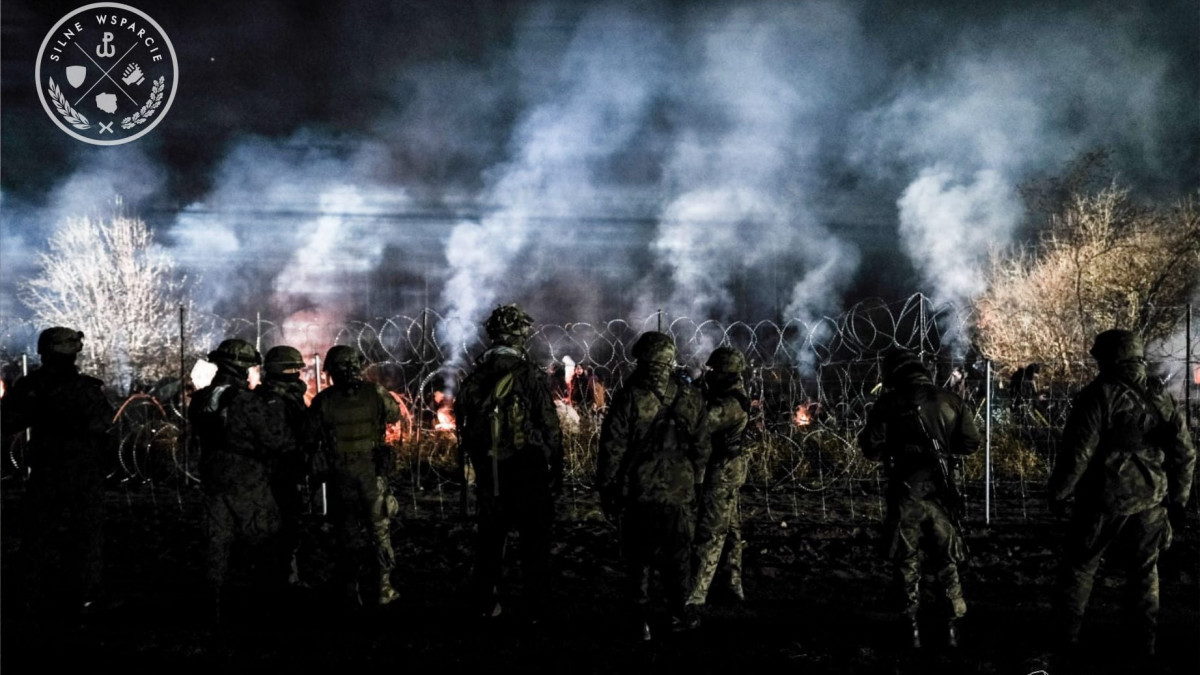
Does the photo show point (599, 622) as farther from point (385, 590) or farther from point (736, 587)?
point (385, 590)

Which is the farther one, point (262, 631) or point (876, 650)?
point (262, 631)

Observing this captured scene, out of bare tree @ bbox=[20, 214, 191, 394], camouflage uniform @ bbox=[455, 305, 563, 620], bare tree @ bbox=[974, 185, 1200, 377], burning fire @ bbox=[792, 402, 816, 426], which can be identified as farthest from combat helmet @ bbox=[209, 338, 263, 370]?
bare tree @ bbox=[20, 214, 191, 394]

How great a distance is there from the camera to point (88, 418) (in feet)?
18.3

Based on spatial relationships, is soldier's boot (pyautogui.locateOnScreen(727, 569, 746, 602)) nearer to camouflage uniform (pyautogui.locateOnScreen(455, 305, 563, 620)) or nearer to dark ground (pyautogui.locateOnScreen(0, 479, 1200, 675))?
dark ground (pyautogui.locateOnScreen(0, 479, 1200, 675))

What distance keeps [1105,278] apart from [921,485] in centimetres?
2428

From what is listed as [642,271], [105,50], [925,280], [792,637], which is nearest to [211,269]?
[642,271]

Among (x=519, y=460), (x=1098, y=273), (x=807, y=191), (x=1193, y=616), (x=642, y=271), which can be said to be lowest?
(x=1193, y=616)

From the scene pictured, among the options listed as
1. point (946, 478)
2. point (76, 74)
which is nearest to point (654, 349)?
point (946, 478)

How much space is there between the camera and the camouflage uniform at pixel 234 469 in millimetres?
5148

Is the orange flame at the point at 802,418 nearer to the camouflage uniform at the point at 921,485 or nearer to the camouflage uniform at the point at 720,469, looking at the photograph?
the camouflage uniform at the point at 720,469

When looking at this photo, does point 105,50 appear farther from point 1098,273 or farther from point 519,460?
point 1098,273

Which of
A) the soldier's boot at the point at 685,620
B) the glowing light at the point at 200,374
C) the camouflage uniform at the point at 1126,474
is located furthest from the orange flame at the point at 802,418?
the glowing light at the point at 200,374

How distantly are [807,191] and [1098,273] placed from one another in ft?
37.3

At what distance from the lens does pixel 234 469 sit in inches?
203
